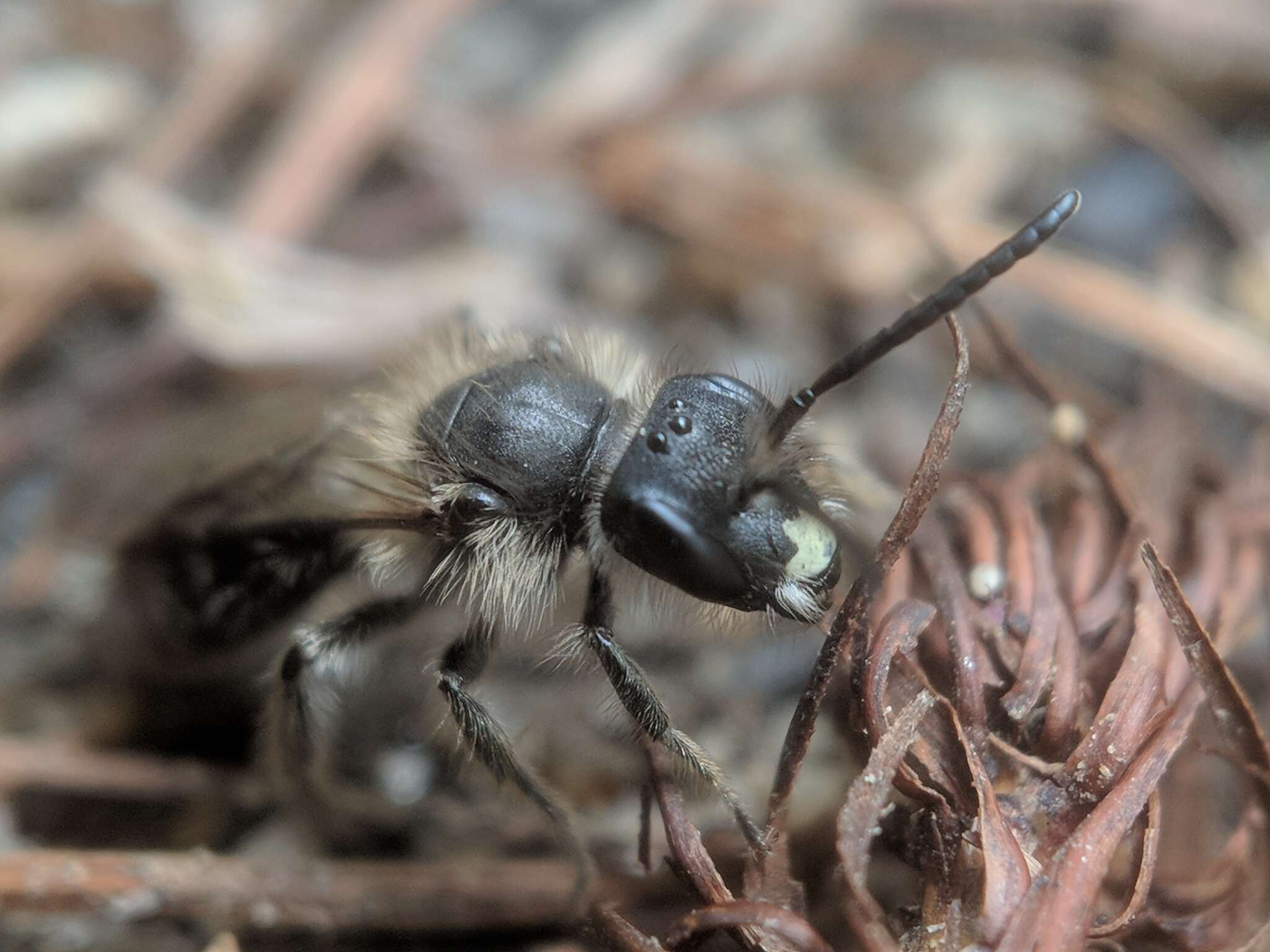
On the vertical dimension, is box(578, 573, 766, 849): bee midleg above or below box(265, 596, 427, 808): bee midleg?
above

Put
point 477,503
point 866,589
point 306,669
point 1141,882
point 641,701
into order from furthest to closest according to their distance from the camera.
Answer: point 306,669 → point 477,503 → point 641,701 → point 866,589 → point 1141,882

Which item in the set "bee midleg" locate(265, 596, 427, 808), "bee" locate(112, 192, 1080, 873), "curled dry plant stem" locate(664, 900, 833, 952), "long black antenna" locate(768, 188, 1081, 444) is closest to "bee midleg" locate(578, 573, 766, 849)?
"bee" locate(112, 192, 1080, 873)

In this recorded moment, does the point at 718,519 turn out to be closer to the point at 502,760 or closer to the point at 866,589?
the point at 866,589

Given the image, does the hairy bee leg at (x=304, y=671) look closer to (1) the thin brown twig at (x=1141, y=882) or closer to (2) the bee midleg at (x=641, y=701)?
(2) the bee midleg at (x=641, y=701)

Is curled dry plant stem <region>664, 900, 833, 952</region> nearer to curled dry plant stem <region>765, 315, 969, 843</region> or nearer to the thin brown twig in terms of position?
curled dry plant stem <region>765, 315, 969, 843</region>

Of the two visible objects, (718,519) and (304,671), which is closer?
(718,519)

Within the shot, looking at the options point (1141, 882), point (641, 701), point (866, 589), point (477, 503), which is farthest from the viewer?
point (477, 503)

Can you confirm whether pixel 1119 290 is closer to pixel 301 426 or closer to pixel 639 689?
pixel 639 689

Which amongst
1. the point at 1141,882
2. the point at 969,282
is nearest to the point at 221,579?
the point at 969,282
